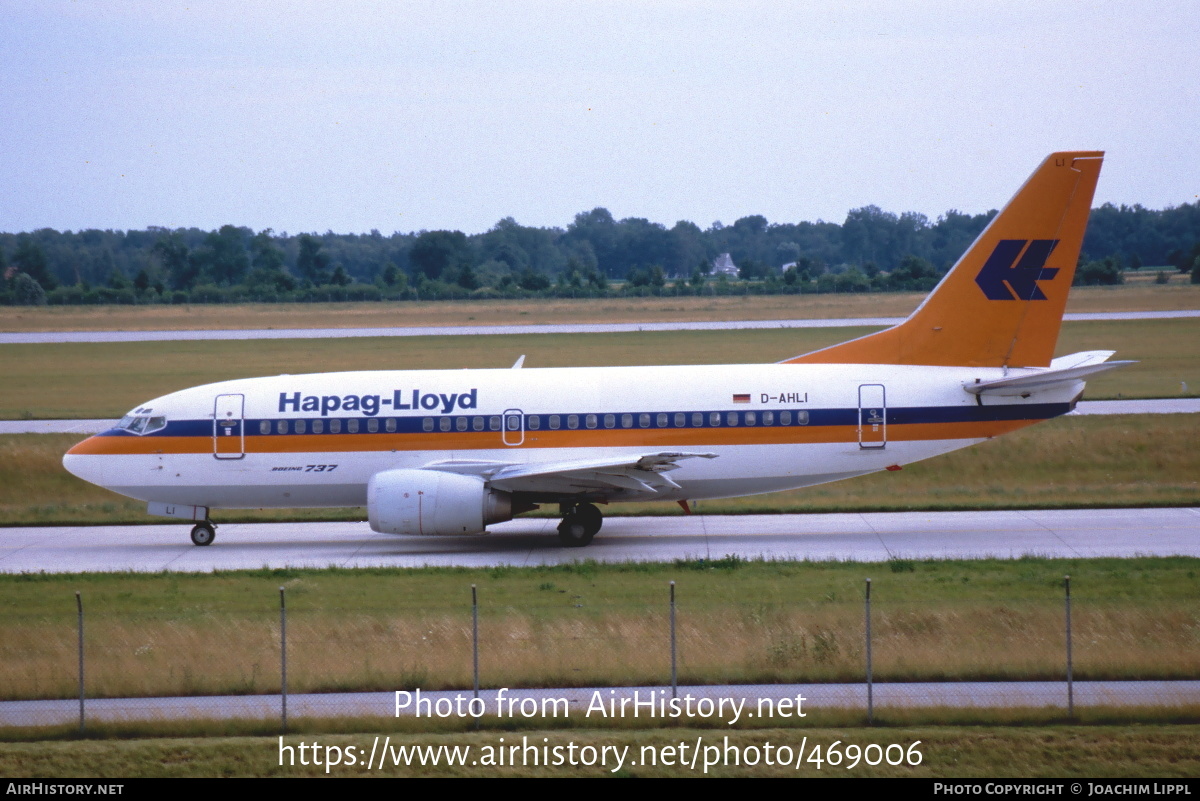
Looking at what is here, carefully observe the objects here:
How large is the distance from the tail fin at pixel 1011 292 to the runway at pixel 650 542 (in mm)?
3764

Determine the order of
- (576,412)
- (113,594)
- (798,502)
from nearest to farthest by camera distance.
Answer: (113,594) < (576,412) < (798,502)

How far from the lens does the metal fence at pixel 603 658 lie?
561 inches

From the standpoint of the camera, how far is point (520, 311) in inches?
3659

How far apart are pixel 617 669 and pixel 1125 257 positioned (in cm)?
14301

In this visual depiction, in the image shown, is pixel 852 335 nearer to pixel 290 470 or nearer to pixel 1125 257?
pixel 290 470

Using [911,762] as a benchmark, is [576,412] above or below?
above

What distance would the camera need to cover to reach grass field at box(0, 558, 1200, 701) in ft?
49.4

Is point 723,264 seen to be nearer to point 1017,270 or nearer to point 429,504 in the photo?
point 1017,270

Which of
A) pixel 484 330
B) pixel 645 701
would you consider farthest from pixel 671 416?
pixel 484 330

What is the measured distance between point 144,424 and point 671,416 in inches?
443

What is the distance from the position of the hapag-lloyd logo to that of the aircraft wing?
124 centimetres

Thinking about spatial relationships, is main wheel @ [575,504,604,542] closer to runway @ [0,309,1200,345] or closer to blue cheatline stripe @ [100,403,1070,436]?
blue cheatline stripe @ [100,403,1070,436]

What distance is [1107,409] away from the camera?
4062cm

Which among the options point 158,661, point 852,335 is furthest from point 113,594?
point 852,335
